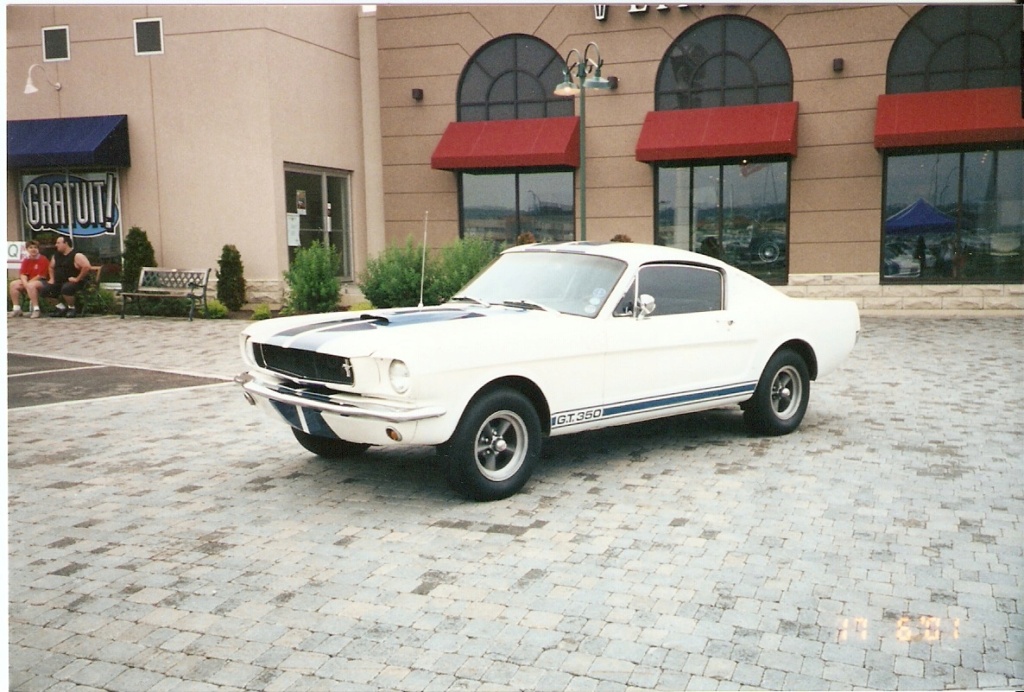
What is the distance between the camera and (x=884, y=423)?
7.78 m

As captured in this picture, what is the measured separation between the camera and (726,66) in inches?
693

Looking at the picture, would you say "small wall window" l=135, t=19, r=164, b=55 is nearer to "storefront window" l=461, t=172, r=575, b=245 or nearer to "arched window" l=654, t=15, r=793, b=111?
"storefront window" l=461, t=172, r=575, b=245

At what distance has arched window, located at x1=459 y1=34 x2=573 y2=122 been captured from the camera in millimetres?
18531

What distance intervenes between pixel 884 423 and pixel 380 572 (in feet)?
16.6

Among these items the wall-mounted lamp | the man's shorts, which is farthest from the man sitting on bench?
the wall-mounted lamp

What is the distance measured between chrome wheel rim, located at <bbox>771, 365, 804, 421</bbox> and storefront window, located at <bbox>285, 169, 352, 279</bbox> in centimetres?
1144

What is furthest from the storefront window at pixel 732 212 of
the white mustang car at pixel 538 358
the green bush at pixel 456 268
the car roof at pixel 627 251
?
the car roof at pixel 627 251

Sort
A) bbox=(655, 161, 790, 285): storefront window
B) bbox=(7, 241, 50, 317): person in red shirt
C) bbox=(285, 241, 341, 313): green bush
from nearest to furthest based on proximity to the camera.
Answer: bbox=(285, 241, 341, 313): green bush → bbox=(7, 241, 50, 317): person in red shirt → bbox=(655, 161, 790, 285): storefront window

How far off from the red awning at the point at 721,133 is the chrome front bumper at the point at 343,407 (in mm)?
12648

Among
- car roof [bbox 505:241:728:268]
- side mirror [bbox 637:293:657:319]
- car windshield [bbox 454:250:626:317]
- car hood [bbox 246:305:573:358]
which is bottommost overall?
car hood [bbox 246:305:573:358]

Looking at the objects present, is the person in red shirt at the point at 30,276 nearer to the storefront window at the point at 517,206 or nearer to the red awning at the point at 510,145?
the red awning at the point at 510,145

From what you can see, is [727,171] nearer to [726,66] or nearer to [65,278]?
[726,66]

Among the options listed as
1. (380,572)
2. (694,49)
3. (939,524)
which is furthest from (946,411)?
(694,49)

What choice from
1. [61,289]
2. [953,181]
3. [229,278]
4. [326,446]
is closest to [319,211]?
[229,278]
